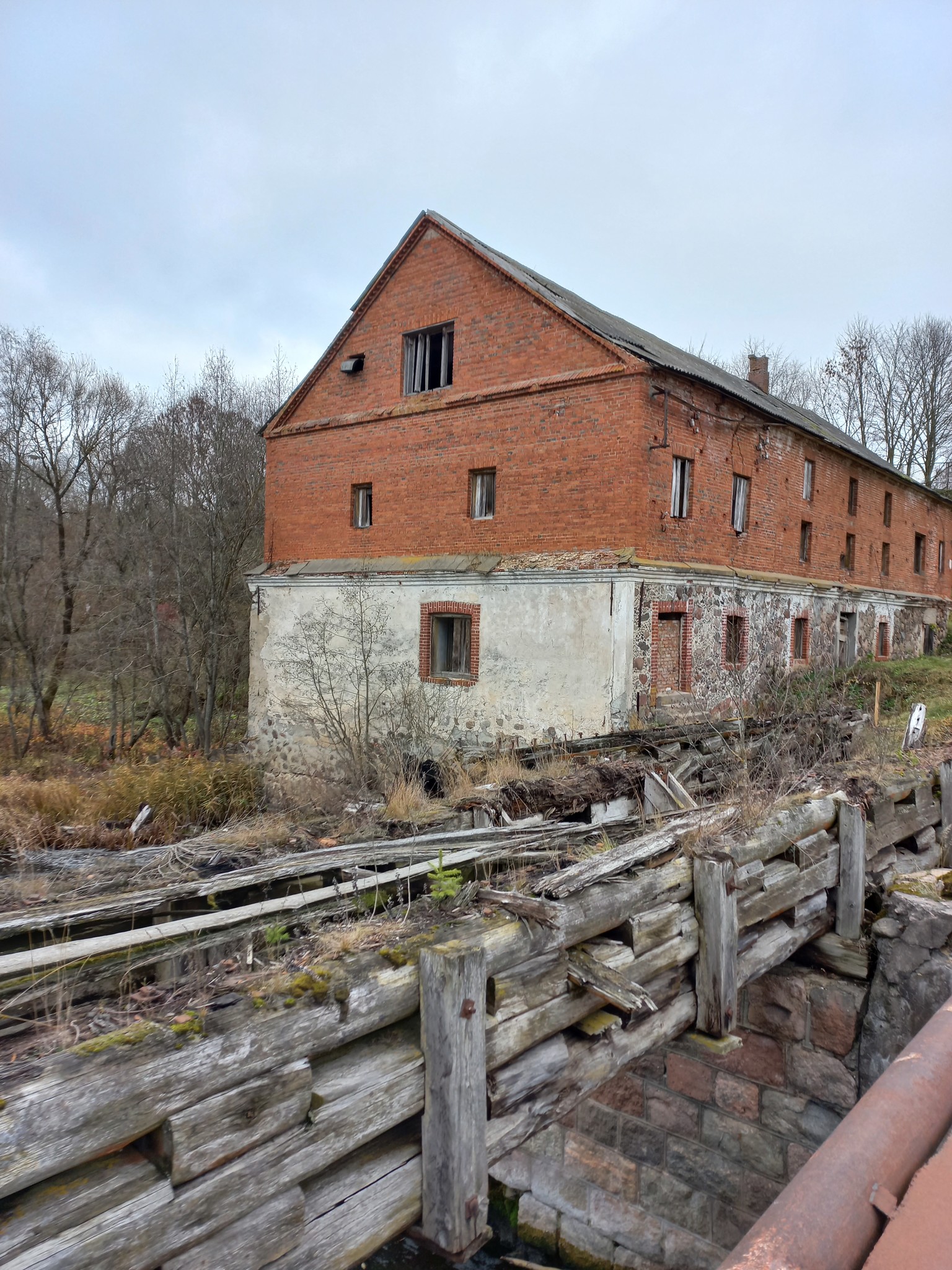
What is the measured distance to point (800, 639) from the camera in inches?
736

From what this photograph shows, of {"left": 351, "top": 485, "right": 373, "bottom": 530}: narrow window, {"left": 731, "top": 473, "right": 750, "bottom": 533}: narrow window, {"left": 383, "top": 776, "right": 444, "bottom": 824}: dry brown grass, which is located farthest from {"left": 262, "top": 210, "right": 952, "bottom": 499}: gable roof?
{"left": 383, "top": 776, "right": 444, "bottom": 824}: dry brown grass

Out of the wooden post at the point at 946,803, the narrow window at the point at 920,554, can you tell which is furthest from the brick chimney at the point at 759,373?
the wooden post at the point at 946,803

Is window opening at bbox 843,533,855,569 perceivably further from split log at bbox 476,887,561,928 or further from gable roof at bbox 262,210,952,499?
split log at bbox 476,887,561,928

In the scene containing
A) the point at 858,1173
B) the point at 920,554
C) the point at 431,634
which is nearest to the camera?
the point at 858,1173

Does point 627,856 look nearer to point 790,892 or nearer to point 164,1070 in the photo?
point 790,892

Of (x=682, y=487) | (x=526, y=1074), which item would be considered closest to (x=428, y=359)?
(x=682, y=487)

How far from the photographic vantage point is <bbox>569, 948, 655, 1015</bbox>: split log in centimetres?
368

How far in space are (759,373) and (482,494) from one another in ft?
48.7

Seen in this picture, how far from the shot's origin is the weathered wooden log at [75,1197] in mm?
2057

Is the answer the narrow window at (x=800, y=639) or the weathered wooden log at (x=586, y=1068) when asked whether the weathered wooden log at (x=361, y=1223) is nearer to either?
the weathered wooden log at (x=586, y=1068)

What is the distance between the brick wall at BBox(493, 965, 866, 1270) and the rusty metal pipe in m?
4.09

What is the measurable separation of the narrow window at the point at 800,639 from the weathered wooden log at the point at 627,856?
45.7 feet

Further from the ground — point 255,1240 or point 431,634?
point 431,634

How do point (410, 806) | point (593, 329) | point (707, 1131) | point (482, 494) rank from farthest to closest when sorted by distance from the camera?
1. point (482, 494)
2. point (593, 329)
3. point (410, 806)
4. point (707, 1131)
